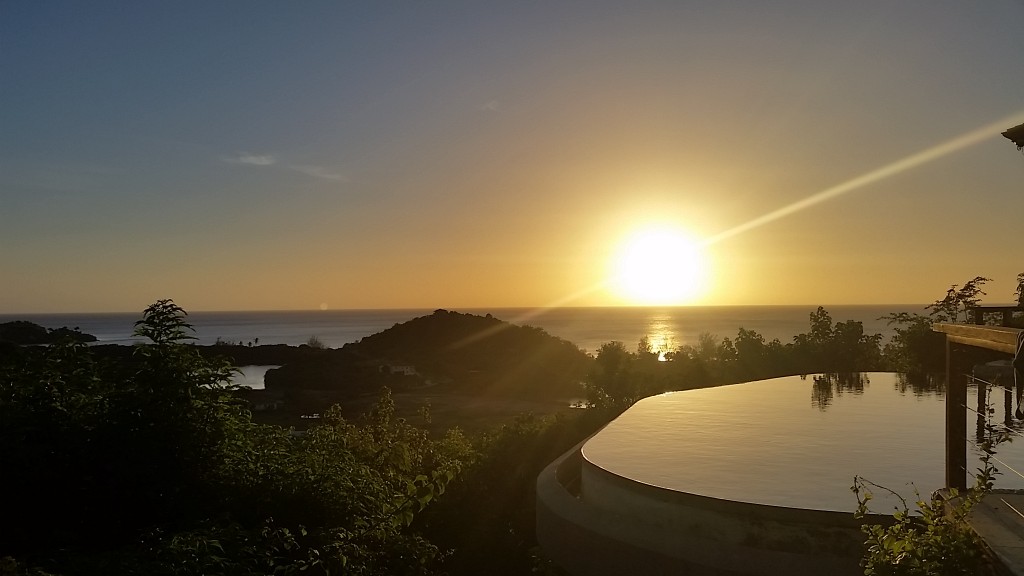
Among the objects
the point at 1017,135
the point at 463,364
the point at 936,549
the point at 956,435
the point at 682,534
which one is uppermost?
the point at 1017,135

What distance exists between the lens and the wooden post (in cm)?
432

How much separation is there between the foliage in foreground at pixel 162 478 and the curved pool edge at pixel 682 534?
2033 mm

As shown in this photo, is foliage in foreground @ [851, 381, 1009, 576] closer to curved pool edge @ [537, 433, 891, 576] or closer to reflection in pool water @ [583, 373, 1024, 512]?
curved pool edge @ [537, 433, 891, 576]

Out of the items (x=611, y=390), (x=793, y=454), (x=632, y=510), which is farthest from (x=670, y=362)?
(x=632, y=510)

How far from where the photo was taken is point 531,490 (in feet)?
32.1

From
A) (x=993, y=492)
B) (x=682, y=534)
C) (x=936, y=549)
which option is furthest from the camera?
(x=682, y=534)

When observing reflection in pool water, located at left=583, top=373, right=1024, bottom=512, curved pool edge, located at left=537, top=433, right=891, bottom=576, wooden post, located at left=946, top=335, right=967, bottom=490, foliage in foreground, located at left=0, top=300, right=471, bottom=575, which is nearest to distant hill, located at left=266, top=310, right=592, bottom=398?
reflection in pool water, located at left=583, top=373, right=1024, bottom=512

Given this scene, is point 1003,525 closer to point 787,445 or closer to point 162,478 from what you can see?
point 787,445

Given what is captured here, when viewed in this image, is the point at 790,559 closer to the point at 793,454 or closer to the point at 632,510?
the point at 632,510

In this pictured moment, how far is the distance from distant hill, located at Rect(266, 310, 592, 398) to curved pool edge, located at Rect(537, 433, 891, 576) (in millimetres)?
28673

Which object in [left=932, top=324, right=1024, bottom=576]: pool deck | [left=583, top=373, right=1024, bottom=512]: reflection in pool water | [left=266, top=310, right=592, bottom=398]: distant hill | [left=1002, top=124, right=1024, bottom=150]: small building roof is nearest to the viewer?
[left=932, top=324, right=1024, bottom=576]: pool deck

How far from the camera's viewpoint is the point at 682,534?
567 cm

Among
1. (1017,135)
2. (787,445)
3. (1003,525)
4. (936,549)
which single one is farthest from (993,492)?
(787,445)

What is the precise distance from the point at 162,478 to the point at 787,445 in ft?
21.3
